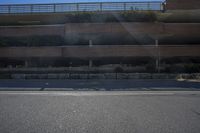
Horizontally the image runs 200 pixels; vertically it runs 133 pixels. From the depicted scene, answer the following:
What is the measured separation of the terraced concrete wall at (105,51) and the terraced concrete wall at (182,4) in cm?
475

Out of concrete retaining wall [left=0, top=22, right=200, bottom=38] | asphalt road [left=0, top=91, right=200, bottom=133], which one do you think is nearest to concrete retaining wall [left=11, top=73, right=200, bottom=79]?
concrete retaining wall [left=0, top=22, right=200, bottom=38]

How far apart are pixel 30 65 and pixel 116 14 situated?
35.4 feet

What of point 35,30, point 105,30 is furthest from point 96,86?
point 35,30

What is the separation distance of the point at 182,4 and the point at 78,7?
12.5m

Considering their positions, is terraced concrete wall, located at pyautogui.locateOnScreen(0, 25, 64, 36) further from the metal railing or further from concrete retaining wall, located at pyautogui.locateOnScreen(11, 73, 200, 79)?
concrete retaining wall, located at pyautogui.locateOnScreen(11, 73, 200, 79)

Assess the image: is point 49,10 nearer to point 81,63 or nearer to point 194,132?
point 81,63

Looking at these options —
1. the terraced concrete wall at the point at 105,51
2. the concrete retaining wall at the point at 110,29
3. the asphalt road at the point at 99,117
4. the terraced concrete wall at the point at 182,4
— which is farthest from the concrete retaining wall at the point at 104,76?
the asphalt road at the point at 99,117

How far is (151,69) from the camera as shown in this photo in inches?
1300

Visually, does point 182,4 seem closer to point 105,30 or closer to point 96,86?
point 105,30

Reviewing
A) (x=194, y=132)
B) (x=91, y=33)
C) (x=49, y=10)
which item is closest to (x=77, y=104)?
(x=194, y=132)

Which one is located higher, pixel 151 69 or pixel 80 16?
pixel 80 16

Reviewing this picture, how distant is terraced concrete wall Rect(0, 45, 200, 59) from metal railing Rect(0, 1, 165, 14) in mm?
7287

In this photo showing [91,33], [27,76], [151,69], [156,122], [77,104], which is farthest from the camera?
[91,33]

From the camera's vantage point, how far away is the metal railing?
134 feet
